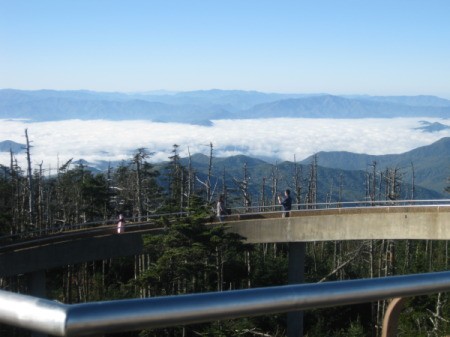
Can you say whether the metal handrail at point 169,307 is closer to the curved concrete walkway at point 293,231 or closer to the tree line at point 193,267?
the tree line at point 193,267

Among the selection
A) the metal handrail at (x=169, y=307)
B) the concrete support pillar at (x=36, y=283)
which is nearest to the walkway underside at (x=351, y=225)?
the concrete support pillar at (x=36, y=283)

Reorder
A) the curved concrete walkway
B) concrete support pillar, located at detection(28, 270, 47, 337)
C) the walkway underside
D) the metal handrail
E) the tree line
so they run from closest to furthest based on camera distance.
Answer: the metal handrail < the tree line < concrete support pillar, located at detection(28, 270, 47, 337) < the curved concrete walkway < the walkway underside

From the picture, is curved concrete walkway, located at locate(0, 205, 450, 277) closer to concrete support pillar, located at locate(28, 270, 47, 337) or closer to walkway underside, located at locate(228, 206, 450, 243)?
walkway underside, located at locate(228, 206, 450, 243)


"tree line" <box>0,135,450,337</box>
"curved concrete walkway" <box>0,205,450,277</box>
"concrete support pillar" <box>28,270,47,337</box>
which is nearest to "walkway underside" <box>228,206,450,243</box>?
"curved concrete walkway" <box>0,205,450,277</box>

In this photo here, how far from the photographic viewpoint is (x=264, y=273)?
3325 cm

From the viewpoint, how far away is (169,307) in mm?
1867

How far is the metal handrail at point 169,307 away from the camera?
5.77ft

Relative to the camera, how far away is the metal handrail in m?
1.76

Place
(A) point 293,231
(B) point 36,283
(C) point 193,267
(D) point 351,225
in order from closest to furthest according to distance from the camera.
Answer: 1. (C) point 193,267
2. (B) point 36,283
3. (D) point 351,225
4. (A) point 293,231

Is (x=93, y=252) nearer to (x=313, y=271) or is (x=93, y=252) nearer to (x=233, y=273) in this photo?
(x=233, y=273)

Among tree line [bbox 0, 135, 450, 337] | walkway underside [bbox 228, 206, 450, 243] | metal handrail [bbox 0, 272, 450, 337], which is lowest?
tree line [bbox 0, 135, 450, 337]

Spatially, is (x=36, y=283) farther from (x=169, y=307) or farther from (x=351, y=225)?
(x=169, y=307)

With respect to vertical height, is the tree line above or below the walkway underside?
below

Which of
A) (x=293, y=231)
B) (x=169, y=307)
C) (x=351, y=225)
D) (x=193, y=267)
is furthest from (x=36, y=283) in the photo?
(x=169, y=307)
